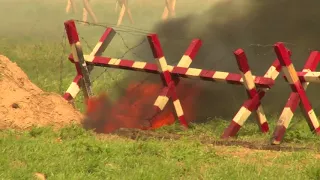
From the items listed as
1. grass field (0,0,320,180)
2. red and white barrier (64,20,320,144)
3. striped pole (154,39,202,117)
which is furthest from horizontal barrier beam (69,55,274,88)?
grass field (0,0,320,180)

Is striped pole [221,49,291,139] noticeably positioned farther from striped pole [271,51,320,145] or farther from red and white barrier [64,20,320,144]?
striped pole [271,51,320,145]

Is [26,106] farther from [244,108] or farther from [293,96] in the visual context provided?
[293,96]

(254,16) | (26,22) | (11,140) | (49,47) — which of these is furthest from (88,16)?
(11,140)

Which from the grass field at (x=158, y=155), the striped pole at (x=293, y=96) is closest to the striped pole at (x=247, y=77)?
the grass field at (x=158, y=155)

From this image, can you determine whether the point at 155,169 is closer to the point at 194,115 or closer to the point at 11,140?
the point at 11,140

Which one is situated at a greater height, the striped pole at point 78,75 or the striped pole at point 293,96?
the striped pole at point 78,75

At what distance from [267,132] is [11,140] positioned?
4.22 m

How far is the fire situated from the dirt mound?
48 centimetres

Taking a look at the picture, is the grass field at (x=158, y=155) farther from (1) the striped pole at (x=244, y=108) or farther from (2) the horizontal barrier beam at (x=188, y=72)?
(2) the horizontal barrier beam at (x=188, y=72)

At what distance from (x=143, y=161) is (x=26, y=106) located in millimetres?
3851

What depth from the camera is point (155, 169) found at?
8.29 metres

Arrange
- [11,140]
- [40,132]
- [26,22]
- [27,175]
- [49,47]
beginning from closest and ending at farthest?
[27,175], [11,140], [40,132], [49,47], [26,22]

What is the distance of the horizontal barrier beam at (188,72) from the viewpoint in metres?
11.4

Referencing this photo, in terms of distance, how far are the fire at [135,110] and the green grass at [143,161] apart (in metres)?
2.23
